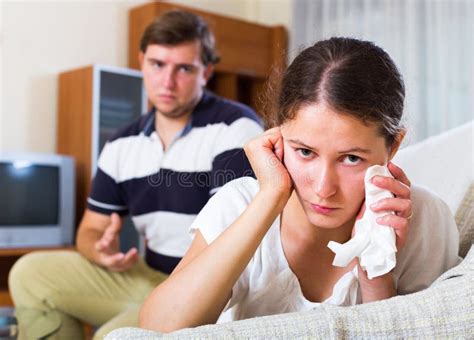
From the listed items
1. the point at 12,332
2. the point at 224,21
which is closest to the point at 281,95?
the point at 12,332

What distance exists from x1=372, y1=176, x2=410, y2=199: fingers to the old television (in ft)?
8.04

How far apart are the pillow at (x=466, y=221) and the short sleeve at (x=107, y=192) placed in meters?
0.95

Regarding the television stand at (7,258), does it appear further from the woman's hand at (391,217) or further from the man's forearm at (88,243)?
the woman's hand at (391,217)

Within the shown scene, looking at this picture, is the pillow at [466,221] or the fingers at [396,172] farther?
the pillow at [466,221]

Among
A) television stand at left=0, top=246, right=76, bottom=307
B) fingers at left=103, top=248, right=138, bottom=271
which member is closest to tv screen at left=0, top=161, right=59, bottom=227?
television stand at left=0, top=246, right=76, bottom=307

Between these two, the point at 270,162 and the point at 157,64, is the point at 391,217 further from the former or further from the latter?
the point at 157,64

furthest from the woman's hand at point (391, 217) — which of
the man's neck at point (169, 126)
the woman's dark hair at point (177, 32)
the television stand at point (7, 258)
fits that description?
the television stand at point (7, 258)

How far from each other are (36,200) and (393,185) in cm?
254

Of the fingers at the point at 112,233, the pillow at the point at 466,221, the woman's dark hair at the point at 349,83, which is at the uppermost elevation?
the woman's dark hair at the point at 349,83

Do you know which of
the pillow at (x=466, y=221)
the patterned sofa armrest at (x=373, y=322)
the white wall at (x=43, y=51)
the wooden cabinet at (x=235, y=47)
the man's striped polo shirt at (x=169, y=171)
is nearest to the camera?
the patterned sofa armrest at (x=373, y=322)

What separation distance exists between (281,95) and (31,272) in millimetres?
964

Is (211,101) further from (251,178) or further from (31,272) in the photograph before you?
(251,178)

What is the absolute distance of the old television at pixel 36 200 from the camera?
117 inches

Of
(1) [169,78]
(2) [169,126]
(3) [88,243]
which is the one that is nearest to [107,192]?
(3) [88,243]
